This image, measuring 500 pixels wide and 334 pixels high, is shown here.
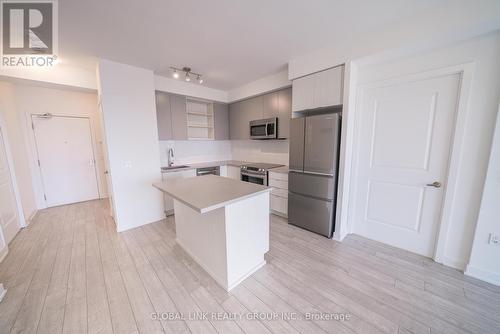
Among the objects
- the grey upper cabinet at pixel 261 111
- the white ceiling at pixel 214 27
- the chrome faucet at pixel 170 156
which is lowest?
the chrome faucet at pixel 170 156

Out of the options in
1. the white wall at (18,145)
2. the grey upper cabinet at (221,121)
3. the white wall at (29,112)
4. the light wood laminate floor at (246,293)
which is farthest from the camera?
the grey upper cabinet at (221,121)

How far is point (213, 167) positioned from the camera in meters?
4.11

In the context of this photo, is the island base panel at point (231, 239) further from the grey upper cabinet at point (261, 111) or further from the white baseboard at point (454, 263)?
the white baseboard at point (454, 263)

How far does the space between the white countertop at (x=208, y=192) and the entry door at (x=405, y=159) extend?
1.61 m

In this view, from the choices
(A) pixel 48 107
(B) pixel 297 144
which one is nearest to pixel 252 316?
(B) pixel 297 144

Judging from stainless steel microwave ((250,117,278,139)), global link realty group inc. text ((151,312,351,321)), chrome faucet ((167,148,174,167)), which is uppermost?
stainless steel microwave ((250,117,278,139))

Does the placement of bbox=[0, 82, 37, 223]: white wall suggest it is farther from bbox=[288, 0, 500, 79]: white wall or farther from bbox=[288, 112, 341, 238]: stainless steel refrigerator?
bbox=[288, 0, 500, 79]: white wall

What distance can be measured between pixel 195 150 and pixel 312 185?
9.64ft

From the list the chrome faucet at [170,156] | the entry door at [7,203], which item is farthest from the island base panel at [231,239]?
the entry door at [7,203]

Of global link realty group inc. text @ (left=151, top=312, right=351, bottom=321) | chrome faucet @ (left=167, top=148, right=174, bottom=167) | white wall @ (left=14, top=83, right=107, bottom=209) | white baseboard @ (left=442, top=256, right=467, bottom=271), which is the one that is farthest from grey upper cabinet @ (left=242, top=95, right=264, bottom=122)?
white baseboard @ (left=442, top=256, right=467, bottom=271)

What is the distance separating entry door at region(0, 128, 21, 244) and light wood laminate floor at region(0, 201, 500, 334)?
14.8 inches

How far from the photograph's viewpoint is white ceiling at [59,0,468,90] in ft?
5.46

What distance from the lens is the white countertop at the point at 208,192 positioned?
1521 millimetres

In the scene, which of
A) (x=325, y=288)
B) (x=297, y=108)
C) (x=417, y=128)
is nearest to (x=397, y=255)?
(x=325, y=288)
